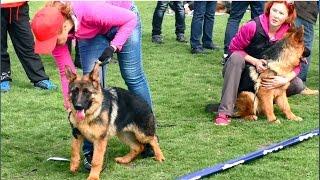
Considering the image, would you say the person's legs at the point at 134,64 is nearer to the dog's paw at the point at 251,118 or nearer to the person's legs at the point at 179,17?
the dog's paw at the point at 251,118

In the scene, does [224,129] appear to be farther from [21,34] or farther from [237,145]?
[21,34]

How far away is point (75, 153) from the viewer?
468 cm

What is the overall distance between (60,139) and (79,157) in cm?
94

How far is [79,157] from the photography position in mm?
4727

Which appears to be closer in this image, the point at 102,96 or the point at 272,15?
the point at 102,96

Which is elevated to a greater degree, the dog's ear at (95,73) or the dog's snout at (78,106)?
the dog's ear at (95,73)

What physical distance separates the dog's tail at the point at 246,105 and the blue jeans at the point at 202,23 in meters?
3.64

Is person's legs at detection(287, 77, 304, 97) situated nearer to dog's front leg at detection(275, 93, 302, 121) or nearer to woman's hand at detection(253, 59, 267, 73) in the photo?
dog's front leg at detection(275, 93, 302, 121)

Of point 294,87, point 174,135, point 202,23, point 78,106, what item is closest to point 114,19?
point 78,106

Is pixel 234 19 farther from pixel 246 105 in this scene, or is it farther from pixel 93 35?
pixel 93 35

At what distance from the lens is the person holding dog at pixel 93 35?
4.25 meters

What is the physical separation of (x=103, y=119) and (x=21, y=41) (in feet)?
11.1

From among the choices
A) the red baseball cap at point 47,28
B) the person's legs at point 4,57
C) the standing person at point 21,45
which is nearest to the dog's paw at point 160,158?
the red baseball cap at point 47,28

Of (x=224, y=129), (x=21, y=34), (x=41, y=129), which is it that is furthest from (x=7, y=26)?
(x=224, y=129)
